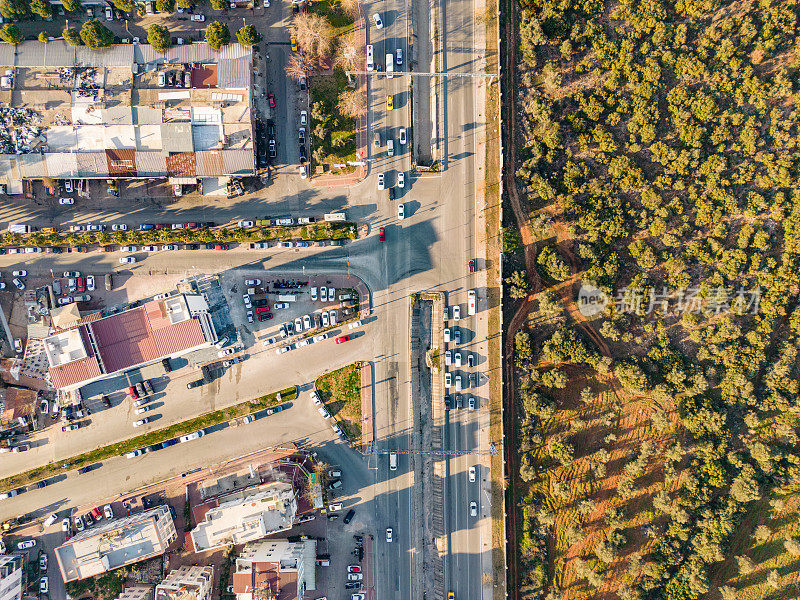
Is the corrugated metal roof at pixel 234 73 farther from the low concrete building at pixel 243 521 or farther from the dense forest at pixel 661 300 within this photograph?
the low concrete building at pixel 243 521

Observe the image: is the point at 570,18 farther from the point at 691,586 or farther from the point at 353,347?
the point at 691,586

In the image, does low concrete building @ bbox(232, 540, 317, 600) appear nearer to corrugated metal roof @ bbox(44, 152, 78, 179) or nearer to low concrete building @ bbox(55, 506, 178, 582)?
low concrete building @ bbox(55, 506, 178, 582)

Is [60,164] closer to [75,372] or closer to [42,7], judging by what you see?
[42,7]

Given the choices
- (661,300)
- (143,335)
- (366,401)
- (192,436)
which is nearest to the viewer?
(143,335)

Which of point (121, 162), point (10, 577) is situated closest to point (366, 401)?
point (121, 162)


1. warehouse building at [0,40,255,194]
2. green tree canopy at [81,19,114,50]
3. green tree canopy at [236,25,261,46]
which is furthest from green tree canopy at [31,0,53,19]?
green tree canopy at [236,25,261,46]

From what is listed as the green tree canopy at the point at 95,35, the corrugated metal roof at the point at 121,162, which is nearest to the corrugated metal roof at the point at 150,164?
the corrugated metal roof at the point at 121,162

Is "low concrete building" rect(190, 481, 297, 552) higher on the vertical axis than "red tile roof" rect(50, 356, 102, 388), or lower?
lower
